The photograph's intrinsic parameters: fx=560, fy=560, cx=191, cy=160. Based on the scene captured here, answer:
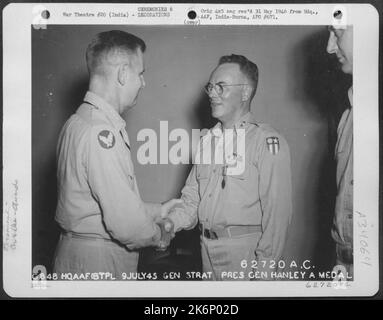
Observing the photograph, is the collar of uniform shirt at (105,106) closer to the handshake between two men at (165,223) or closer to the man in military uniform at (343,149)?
the handshake between two men at (165,223)

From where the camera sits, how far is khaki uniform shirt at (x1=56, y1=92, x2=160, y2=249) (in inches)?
47.3

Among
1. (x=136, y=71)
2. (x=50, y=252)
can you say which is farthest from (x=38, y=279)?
(x=136, y=71)

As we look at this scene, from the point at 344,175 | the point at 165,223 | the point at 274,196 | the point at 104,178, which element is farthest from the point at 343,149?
the point at 104,178

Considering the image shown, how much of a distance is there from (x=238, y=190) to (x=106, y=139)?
308 millimetres

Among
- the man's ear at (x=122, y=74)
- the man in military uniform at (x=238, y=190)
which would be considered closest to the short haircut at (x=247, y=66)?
the man in military uniform at (x=238, y=190)

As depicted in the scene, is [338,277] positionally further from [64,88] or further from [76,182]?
[64,88]

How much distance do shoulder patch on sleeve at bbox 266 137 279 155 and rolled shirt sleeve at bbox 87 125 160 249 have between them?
30 cm

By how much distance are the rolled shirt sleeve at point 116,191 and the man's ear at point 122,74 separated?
0.34 ft

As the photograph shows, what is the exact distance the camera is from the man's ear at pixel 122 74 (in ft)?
4.01

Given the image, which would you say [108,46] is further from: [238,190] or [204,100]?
[238,190]

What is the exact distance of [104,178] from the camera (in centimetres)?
120

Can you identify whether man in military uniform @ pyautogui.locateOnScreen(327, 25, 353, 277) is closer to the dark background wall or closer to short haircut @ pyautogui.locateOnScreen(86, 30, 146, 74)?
the dark background wall

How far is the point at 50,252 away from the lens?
1.23m

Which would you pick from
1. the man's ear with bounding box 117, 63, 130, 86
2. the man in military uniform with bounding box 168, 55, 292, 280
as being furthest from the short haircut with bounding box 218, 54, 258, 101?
the man's ear with bounding box 117, 63, 130, 86
